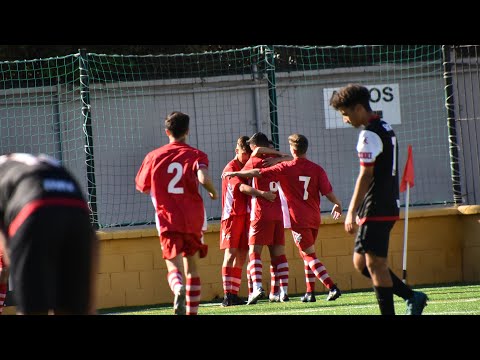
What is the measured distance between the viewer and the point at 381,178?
7586 millimetres

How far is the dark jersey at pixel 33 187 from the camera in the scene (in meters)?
4.84

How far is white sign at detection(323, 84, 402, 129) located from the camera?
13.6 meters

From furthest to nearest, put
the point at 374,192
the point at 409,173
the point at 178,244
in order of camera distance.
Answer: the point at 409,173 < the point at 178,244 < the point at 374,192

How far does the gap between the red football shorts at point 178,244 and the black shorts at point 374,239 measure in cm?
172

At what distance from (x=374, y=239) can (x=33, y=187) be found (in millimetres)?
3386

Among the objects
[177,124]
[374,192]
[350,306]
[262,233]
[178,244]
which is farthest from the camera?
[262,233]

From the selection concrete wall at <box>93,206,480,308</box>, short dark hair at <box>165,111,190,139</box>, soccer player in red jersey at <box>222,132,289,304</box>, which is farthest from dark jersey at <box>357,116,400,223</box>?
concrete wall at <box>93,206,480,308</box>

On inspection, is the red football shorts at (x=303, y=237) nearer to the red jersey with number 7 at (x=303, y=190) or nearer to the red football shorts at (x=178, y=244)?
the red jersey with number 7 at (x=303, y=190)

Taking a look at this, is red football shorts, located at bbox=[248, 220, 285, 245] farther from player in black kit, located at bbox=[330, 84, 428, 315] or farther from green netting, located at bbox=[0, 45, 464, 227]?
player in black kit, located at bbox=[330, 84, 428, 315]

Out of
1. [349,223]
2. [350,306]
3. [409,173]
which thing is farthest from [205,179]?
[409,173]

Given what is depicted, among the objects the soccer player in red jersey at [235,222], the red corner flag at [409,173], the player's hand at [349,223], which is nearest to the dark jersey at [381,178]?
the player's hand at [349,223]

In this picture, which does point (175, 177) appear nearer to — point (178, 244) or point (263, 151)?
point (178, 244)

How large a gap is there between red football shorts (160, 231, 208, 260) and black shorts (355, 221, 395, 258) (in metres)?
1.72
